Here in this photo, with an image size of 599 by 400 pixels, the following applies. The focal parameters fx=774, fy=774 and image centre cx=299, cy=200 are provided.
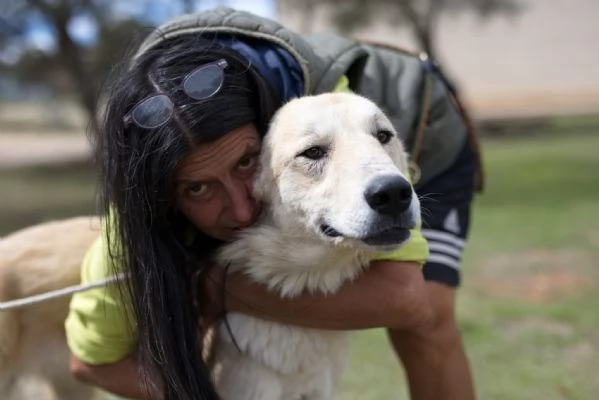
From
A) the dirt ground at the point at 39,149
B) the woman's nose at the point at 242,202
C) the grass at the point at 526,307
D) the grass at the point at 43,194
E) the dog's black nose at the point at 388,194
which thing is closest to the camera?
the dog's black nose at the point at 388,194

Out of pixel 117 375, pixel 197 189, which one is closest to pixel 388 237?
pixel 197 189

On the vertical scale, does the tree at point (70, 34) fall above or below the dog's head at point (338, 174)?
below

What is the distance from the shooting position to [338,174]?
1936mm

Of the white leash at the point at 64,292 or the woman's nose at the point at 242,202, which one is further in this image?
the white leash at the point at 64,292

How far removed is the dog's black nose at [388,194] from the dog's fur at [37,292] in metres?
1.25

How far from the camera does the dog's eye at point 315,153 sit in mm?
2047

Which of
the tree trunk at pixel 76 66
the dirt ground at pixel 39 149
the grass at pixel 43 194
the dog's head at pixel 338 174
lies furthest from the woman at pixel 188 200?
the dirt ground at pixel 39 149

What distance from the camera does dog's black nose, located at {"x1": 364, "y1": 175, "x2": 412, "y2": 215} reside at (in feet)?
5.94

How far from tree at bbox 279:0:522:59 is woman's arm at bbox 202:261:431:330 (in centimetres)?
1794

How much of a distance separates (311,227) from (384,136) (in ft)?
1.06

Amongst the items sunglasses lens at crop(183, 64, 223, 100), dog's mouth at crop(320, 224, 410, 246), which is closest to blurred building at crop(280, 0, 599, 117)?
sunglasses lens at crop(183, 64, 223, 100)

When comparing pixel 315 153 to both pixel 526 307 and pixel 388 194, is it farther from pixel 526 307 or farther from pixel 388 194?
pixel 526 307

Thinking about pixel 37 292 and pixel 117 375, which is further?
pixel 37 292

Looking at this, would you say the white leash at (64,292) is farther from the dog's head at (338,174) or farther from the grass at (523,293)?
the grass at (523,293)
